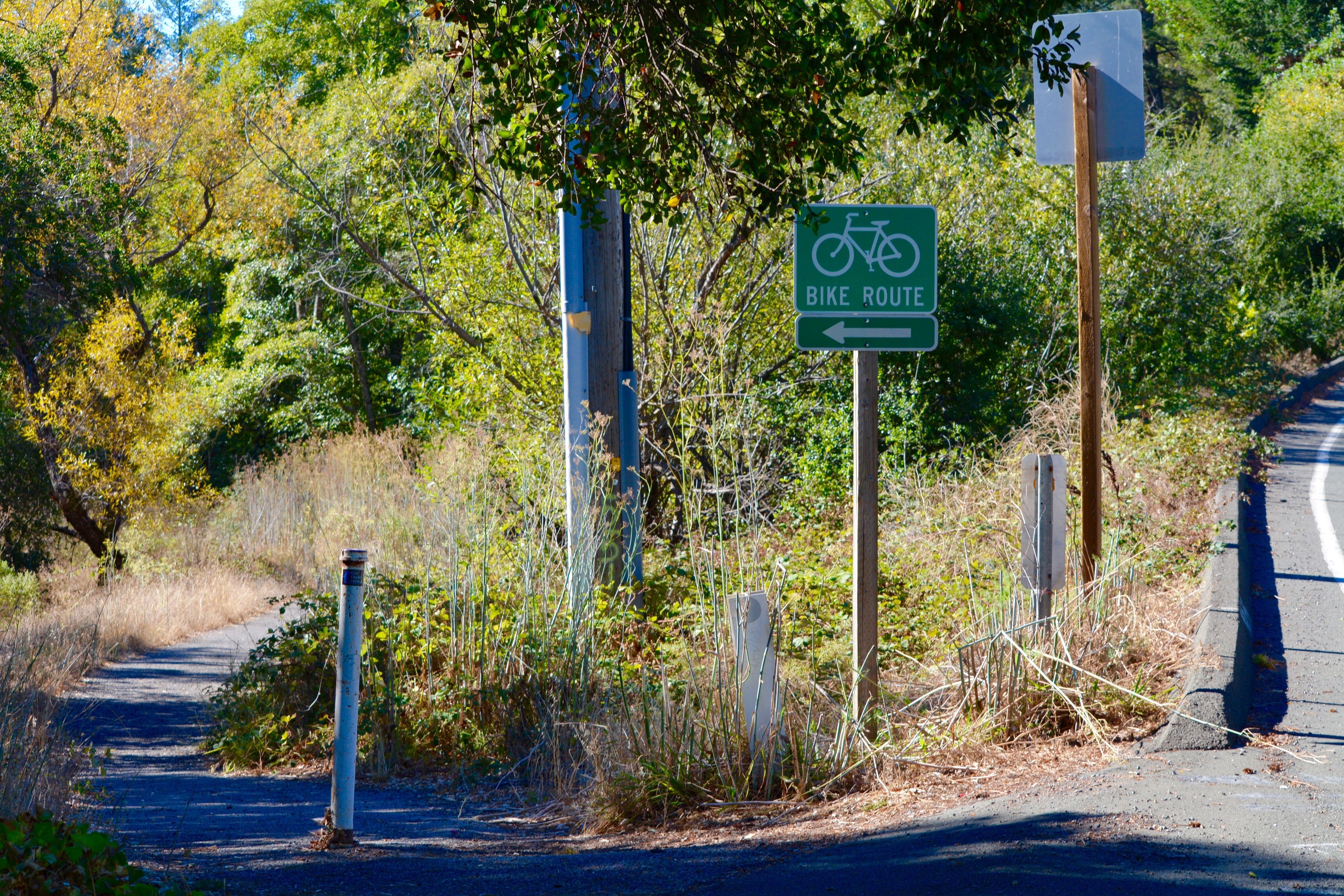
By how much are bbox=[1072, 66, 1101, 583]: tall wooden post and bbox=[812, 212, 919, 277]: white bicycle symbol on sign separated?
4.55ft

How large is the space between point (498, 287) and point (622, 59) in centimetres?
670

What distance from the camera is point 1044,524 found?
5.86m

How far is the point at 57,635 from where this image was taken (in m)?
11.7

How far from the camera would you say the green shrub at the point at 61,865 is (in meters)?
3.29

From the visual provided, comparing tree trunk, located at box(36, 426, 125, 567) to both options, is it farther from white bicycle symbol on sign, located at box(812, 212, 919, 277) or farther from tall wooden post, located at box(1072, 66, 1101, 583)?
tall wooden post, located at box(1072, 66, 1101, 583)

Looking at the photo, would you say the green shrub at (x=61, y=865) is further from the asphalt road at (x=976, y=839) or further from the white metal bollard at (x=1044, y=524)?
the white metal bollard at (x=1044, y=524)

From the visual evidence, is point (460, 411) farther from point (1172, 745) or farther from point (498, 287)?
point (1172, 745)

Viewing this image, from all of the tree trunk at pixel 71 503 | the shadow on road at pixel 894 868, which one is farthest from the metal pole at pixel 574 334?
the tree trunk at pixel 71 503

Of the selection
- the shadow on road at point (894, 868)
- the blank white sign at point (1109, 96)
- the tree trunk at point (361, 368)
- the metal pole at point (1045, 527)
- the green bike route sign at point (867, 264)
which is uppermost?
the tree trunk at point (361, 368)

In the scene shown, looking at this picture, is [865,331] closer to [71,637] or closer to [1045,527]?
[1045,527]

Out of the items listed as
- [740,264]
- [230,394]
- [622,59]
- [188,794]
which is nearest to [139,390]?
[230,394]

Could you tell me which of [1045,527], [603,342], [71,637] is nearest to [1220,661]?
[1045,527]

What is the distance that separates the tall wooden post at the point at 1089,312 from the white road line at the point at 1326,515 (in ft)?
7.88

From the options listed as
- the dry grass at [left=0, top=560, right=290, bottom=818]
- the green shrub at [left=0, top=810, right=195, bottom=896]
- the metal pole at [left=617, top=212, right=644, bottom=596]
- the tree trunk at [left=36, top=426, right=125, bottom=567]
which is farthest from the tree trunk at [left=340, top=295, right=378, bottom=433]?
the green shrub at [left=0, top=810, right=195, bottom=896]
